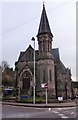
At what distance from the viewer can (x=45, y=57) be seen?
5088 centimetres

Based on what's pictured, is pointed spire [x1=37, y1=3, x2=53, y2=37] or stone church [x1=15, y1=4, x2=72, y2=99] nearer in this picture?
stone church [x1=15, y1=4, x2=72, y2=99]

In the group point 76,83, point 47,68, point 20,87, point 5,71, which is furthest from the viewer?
point 76,83

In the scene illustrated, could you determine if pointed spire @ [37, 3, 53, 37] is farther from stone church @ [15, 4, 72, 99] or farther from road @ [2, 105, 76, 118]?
road @ [2, 105, 76, 118]

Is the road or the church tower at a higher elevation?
the church tower

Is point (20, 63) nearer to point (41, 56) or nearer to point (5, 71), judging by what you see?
point (41, 56)

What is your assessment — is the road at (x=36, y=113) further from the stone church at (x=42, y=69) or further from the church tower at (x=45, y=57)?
the church tower at (x=45, y=57)

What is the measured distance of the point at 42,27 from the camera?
174 ft

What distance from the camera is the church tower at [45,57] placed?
50.5 meters

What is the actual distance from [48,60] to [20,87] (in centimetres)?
976

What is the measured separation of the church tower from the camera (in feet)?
166

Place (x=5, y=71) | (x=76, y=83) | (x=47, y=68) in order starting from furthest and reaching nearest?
(x=76, y=83) → (x=5, y=71) → (x=47, y=68)

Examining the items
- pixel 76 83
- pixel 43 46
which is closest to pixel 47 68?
pixel 43 46

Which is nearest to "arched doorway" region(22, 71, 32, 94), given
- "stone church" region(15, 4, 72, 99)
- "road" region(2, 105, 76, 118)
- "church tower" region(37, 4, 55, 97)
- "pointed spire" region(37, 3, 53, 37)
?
"stone church" region(15, 4, 72, 99)

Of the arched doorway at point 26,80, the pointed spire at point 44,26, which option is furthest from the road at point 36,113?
the arched doorway at point 26,80
